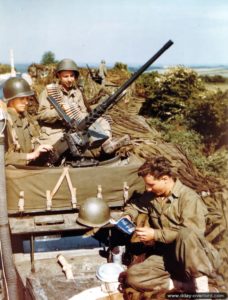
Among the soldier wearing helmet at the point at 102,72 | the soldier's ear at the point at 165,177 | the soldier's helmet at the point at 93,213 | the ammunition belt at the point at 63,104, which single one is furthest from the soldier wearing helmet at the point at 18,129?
the soldier wearing helmet at the point at 102,72

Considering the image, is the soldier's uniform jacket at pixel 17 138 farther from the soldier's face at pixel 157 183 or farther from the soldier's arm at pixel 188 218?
the soldier's arm at pixel 188 218

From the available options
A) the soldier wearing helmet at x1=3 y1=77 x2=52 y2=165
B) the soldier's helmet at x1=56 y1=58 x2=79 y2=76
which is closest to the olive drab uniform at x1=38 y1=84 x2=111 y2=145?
the soldier's helmet at x1=56 y1=58 x2=79 y2=76

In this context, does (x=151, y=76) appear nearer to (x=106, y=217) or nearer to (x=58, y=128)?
(x=58, y=128)

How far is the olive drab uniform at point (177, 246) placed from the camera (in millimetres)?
3984

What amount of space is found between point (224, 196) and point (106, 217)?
2.02 m

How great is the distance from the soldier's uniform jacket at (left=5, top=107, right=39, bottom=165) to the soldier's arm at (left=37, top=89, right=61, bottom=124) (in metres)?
0.29

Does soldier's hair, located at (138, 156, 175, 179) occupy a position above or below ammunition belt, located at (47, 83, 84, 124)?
below

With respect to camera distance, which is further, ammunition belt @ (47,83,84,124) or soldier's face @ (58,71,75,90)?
soldier's face @ (58,71,75,90)

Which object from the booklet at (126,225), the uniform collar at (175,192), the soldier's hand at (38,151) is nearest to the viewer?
the uniform collar at (175,192)

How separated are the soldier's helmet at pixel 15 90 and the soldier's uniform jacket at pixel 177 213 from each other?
226cm

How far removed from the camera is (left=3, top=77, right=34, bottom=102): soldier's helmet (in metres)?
5.76

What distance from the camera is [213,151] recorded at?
1121 cm

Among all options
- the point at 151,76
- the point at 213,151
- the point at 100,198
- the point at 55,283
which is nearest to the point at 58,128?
the point at 100,198

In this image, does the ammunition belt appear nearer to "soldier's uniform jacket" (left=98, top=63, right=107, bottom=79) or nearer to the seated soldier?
the seated soldier
